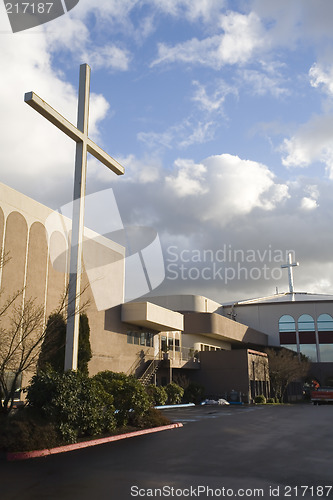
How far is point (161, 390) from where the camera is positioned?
95.3ft

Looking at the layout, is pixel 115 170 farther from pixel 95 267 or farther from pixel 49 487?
pixel 95 267

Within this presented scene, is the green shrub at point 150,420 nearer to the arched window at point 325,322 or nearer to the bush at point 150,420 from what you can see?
the bush at point 150,420

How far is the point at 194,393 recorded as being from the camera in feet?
130

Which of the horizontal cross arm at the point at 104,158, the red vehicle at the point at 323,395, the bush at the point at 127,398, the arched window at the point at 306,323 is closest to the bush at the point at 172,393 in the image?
the red vehicle at the point at 323,395

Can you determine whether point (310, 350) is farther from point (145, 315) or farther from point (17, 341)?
point (17, 341)

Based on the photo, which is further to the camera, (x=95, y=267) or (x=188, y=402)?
(x=188, y=402)

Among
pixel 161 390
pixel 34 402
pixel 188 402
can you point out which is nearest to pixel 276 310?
pixel 188 402

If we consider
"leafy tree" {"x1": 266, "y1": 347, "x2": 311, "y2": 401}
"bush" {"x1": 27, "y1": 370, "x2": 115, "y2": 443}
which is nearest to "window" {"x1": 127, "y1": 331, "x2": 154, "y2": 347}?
"leafy tree" {"x1": 266, "y1": 347, "x2": 311, "y2": 401}

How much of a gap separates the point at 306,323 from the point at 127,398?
2095 inches

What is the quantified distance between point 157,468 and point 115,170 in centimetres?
1083

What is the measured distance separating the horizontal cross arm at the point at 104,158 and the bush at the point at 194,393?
26260mm

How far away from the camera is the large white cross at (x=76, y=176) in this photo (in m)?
14.2

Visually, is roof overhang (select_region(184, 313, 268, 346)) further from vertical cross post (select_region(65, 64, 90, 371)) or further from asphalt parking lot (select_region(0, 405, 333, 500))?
asphalt parking lot (select_region(0, 405, 333, 500))

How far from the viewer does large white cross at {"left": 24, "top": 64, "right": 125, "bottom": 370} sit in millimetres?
14188
